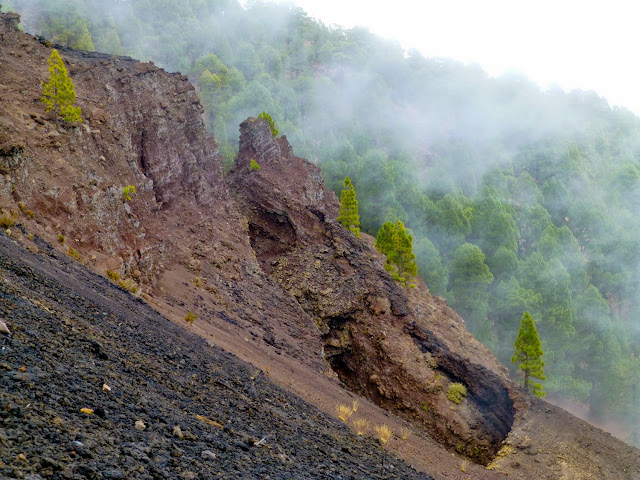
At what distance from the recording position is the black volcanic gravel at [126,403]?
17.7ft

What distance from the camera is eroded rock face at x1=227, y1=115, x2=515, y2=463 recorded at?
27234 millimetres

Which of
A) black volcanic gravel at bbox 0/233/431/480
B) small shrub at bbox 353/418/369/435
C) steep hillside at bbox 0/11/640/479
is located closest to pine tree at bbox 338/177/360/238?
steep hillside at bbox 0/11/640/479

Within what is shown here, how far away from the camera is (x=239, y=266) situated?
28219 mm

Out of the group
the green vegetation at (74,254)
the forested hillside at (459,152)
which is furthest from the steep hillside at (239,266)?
the forested hillside at (459,152)

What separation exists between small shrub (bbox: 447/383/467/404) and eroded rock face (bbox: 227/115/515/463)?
31 cm

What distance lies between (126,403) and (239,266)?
21055 mm

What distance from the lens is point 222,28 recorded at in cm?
13200

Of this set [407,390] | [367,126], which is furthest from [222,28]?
[407,390]

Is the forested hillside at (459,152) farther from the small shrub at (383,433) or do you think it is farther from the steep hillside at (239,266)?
the small shrub at (383,433)

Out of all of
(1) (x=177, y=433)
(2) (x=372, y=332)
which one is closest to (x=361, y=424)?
(1) (x=177, y=433)

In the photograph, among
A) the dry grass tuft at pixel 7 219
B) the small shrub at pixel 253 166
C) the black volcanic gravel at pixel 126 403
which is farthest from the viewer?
the small shrub at pixel 253 166

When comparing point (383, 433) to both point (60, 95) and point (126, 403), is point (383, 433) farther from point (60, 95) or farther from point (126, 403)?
point (60, 95)

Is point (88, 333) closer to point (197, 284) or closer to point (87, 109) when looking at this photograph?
point (197, 284)

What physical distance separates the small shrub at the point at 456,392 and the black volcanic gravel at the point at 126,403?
14.7m
